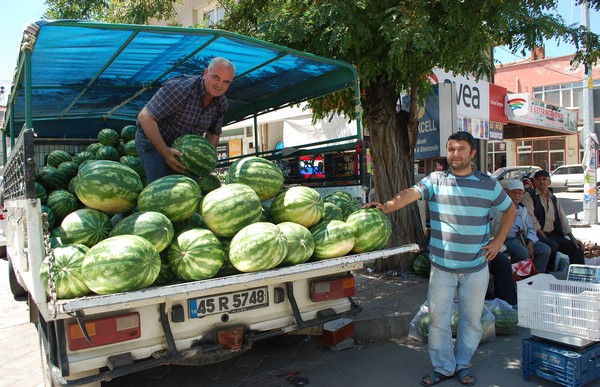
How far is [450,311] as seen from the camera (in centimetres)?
373

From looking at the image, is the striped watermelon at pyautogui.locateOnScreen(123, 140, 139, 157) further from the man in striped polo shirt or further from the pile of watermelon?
the man in striped polo shirt

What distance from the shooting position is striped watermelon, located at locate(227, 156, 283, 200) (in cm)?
359

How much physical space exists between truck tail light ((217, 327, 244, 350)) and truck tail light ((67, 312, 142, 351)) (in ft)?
1.80

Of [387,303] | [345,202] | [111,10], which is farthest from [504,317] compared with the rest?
[111,10]

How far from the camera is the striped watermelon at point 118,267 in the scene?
2.51m

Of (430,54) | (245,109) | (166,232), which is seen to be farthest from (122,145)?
(430,54)

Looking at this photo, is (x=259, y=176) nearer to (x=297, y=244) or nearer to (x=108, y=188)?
(x=297, y=244)

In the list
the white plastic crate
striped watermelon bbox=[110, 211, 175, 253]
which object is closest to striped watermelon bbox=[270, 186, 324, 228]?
striped watermelon bbox=[110, 211, 175, 253]

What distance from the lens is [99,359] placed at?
270 centimetres

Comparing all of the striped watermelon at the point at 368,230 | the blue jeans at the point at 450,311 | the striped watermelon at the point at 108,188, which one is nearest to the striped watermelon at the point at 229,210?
the striped watermelon at the point at 108,188

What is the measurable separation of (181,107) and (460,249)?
2.74 m

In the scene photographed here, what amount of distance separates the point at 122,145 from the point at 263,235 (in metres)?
4.35

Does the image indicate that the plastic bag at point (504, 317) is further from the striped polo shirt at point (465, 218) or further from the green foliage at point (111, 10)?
the green foliage at point (111, 10)

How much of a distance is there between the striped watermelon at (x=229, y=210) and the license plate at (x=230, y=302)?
0.44 metres
